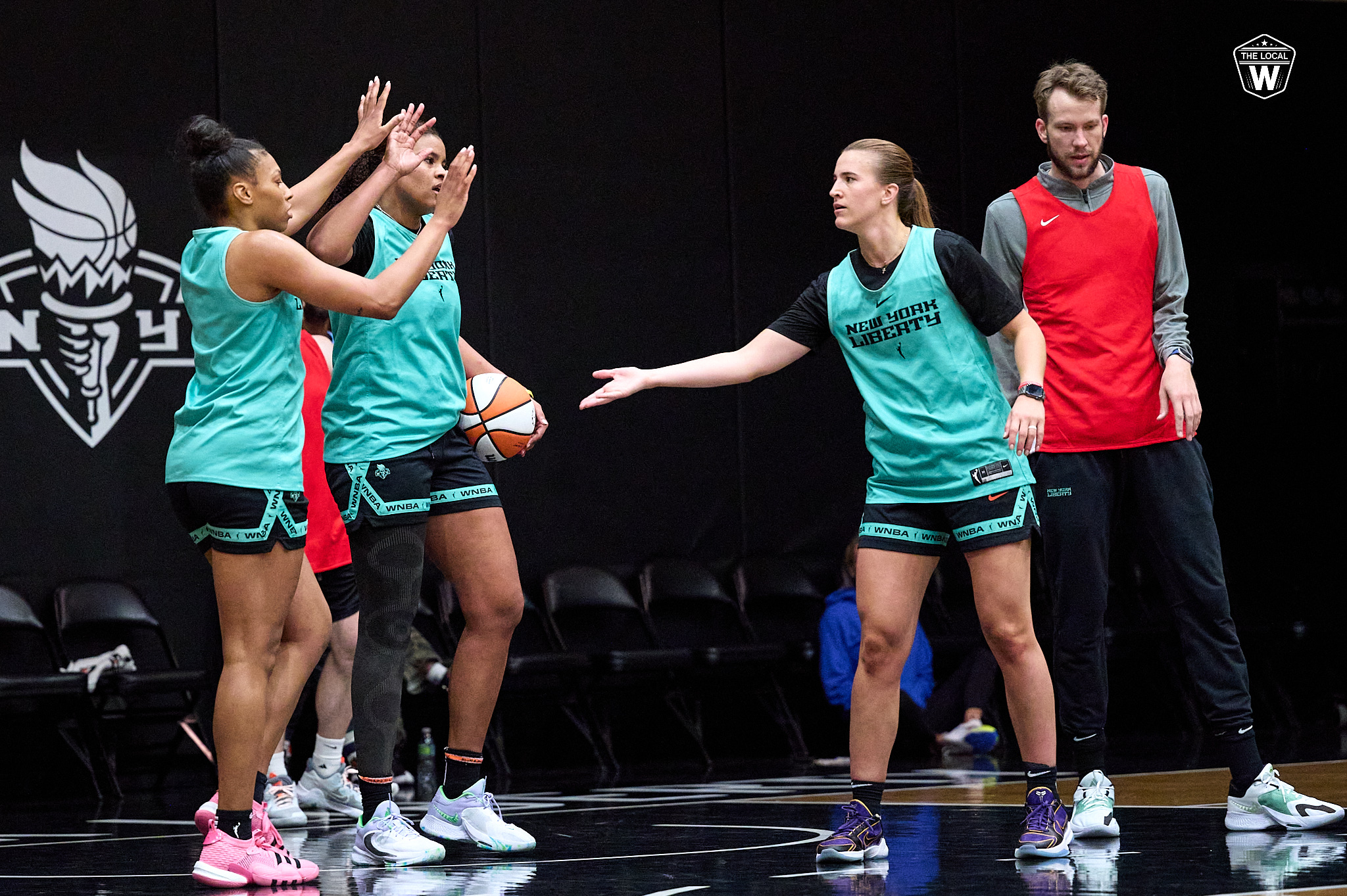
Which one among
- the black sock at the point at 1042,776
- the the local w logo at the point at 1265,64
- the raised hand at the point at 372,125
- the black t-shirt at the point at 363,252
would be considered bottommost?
the black sock at the point at 1042,776

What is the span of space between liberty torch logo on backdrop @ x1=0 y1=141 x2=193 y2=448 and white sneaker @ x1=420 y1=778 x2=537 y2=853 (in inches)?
157

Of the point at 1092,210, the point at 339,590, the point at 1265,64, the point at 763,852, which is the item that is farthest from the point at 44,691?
the point at 1265,64

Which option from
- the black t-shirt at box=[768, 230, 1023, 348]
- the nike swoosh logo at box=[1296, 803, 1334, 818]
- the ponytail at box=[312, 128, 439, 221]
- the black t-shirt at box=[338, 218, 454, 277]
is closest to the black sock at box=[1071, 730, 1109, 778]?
the nike swoosh logo at box=[1296, 803, 1334, 818]

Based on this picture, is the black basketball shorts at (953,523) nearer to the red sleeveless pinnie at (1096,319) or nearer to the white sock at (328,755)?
the red sleeveless pinnie at (1096,319)

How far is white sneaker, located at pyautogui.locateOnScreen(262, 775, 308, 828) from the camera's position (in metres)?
5.18

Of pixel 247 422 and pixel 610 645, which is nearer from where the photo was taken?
pixel 247 422

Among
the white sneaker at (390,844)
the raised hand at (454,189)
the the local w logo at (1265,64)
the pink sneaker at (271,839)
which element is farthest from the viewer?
the the local w logo at (1265,64)

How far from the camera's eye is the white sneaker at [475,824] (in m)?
4.25

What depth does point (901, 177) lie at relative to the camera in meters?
4.06

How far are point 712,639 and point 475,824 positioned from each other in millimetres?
4457

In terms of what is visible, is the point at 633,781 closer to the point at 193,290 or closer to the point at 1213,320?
the point at 193,290

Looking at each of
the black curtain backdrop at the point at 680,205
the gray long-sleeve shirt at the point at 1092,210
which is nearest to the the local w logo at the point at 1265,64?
the black curtain backdrop at the point at 680,205

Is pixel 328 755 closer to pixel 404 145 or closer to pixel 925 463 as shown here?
pixel 404 145

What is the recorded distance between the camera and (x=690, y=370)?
162 inches
